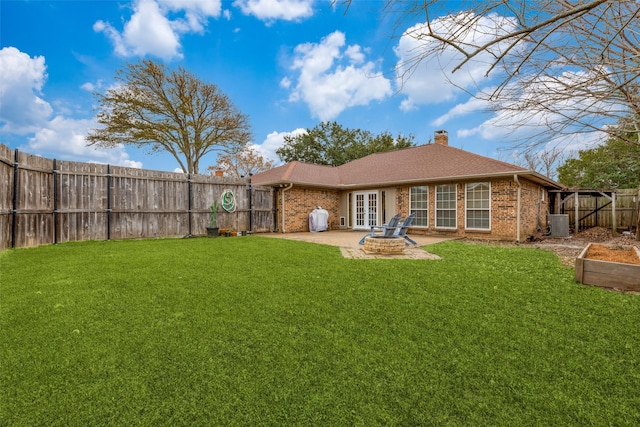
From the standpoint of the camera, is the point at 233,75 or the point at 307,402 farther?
the point at 233,75

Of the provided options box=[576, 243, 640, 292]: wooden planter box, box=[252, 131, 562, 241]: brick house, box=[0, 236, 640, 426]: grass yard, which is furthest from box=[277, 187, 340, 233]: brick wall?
box=[576, 243, 640, 292]: wooden planter box

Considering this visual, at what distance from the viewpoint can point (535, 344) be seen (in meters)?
2.47

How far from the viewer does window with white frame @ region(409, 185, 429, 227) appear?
1229 cm

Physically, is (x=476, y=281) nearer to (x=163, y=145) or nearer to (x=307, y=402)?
(x=307, y=402)

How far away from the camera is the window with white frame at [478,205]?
1075 centimetres

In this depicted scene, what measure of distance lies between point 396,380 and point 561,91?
10.0 feet

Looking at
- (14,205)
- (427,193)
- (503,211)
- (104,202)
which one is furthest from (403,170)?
(14,205)

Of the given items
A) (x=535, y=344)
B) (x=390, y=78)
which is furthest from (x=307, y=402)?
(x=390, y=78)

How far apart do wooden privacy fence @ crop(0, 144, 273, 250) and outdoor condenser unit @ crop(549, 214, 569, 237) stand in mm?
12457

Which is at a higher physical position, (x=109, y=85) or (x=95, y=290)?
(x=109, y=85)

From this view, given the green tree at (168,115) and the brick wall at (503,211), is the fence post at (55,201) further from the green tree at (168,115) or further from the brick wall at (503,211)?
the green tree at (168,115)

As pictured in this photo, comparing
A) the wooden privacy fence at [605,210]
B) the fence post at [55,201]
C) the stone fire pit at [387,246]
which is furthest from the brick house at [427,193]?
the fence post at [55,201]

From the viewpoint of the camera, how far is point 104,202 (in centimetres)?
877

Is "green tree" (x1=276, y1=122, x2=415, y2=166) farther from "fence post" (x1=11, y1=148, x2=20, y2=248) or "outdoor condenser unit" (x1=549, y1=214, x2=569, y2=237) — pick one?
"fence post" (x1=11, y1=148, x2=20, y2=248)
